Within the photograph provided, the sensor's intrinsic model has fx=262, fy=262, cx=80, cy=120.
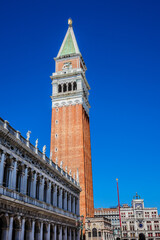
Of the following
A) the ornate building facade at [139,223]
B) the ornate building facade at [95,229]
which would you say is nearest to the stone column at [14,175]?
the ornate building facade at [95,229]

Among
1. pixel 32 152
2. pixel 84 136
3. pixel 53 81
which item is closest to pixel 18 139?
pixel 32 152

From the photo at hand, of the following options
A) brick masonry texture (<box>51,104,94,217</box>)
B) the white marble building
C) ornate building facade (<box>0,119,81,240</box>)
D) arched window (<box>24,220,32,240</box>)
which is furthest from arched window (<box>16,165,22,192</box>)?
the white marble building

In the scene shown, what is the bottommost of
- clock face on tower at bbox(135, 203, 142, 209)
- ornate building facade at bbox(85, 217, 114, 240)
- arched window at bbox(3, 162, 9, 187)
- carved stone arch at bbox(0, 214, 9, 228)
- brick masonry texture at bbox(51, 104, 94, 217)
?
ornate building facade at bbox(85, 217, 114, 240)

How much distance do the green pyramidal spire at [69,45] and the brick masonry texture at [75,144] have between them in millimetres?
17489

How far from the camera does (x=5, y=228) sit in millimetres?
22062

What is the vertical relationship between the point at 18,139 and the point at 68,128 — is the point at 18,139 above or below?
below

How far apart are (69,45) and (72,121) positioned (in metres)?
24.6

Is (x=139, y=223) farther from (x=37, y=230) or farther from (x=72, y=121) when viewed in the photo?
(x=37, y=230)

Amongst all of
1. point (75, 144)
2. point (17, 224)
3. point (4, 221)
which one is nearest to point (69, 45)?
point (75, 144)

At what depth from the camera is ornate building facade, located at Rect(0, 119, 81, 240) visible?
2280 centimetres

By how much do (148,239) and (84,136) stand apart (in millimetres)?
61456

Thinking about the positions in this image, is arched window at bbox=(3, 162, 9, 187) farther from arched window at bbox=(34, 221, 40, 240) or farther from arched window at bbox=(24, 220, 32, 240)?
arched window at bbox=(34, 221, 40, 240)

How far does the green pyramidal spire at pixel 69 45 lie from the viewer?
7331 centimetres

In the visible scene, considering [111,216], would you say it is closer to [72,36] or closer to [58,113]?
[58,113]
